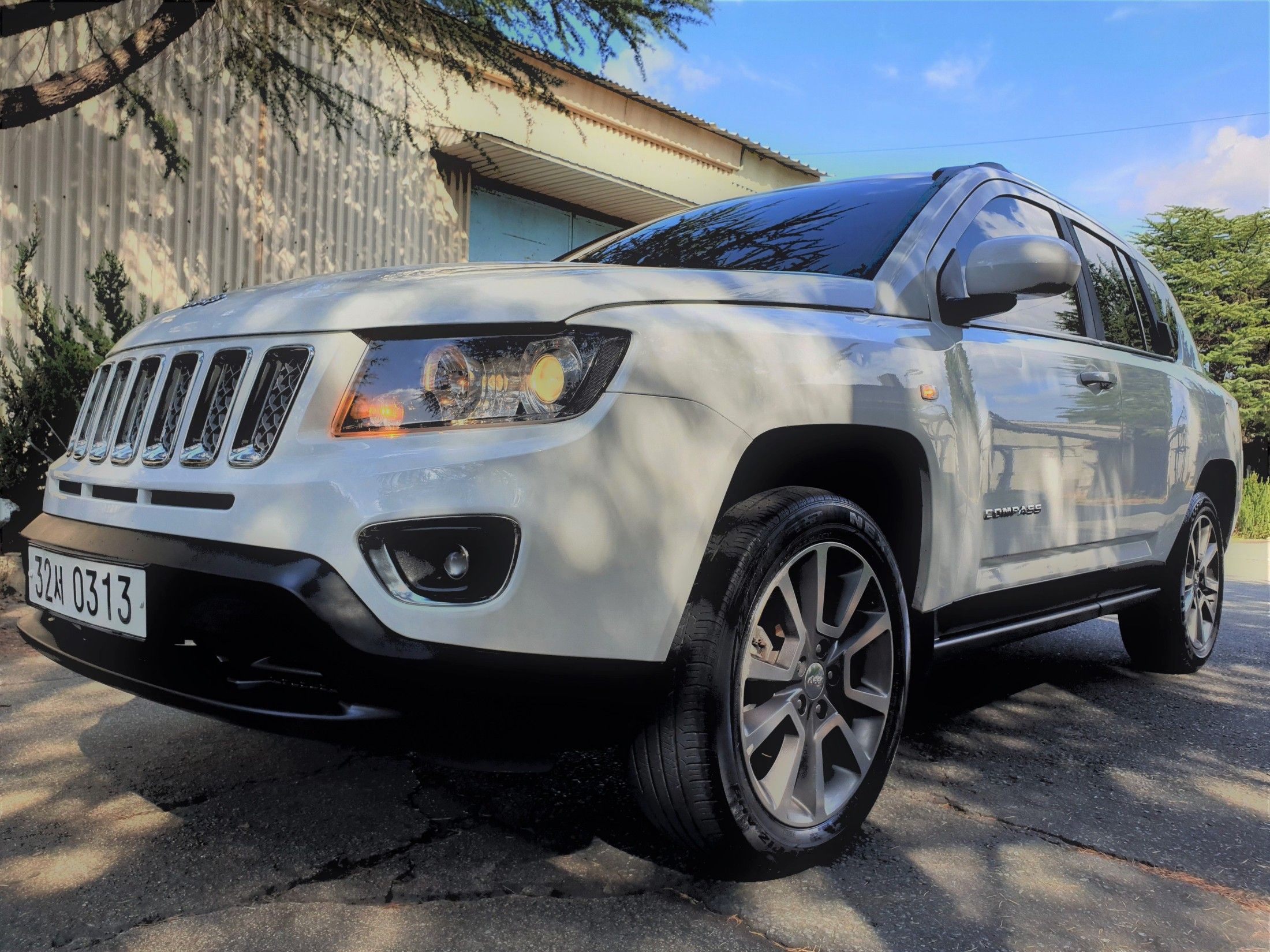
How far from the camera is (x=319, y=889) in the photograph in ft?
6.52

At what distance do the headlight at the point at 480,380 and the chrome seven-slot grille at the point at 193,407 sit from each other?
0.53 ft

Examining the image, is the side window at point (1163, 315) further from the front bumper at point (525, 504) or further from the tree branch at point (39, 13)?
the tree branch at point (39, 13)

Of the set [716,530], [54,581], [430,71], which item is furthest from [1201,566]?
[430,71]

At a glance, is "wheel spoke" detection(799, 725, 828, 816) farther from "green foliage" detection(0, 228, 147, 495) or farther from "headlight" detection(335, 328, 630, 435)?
"green foliage" detection(0, 228, 147, 495)

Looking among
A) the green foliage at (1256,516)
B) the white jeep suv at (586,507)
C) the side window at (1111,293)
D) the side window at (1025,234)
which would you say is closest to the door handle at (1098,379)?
the side window at (1025,234)

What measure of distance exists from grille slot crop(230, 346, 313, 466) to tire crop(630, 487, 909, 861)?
847mm

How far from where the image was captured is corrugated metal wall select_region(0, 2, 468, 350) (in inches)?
301

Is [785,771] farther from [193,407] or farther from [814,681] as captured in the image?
[193,407]

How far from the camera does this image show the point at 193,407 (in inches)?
82.2

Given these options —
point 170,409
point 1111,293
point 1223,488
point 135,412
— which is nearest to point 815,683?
point 170,409

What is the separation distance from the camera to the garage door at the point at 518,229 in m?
11.2

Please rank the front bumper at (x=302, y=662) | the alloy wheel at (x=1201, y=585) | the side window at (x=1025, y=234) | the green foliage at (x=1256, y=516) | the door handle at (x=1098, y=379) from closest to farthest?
the front bumper at (x=302, y=662) → the side window at (x=1025, y=234) → the door handle at (x=1098, y=379) → the alloy wheel at (x=1201, y=585) → the green foliage at (x=1256, y=516)

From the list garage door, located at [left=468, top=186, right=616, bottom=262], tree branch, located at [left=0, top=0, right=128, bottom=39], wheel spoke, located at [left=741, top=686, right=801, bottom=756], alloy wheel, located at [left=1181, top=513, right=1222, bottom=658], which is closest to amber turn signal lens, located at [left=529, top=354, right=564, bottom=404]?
wheel spoke, located at [left=741, top=686, right=801, bottom=756]

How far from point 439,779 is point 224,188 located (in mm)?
7641
